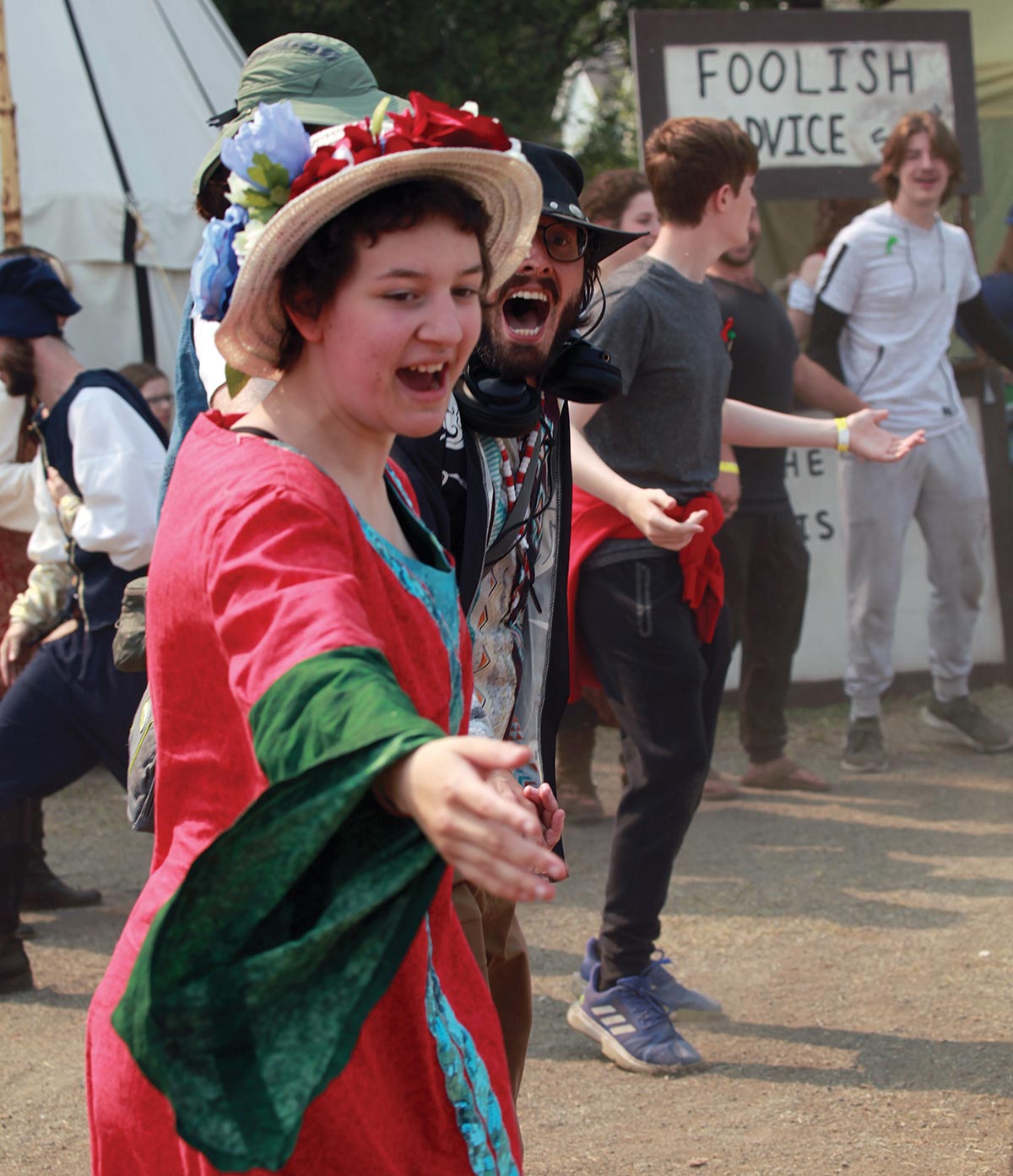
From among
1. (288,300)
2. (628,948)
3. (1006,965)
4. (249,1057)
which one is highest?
(288,300)

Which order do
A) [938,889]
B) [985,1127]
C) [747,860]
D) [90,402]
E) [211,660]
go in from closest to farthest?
[211,660], [985,1127], [90,402], [938,889], [747,860]

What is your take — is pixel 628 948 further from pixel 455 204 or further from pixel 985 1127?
pixel 455 204

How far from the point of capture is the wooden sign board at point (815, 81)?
7125mm

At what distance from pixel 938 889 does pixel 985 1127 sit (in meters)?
1.72

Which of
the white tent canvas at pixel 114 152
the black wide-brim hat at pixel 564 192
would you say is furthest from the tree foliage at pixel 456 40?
the black wide-brim hat at pixel 564 192

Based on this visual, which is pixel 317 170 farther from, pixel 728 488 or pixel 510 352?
pixel 728 488

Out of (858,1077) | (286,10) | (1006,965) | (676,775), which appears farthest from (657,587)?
(286,10)

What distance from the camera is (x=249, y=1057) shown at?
4.54ft

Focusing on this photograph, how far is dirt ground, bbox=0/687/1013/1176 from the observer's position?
340 centimetres

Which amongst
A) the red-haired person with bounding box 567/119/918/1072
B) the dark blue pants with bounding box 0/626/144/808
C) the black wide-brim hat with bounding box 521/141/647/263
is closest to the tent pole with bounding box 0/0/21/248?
the dark blue pants with bounding box 0/626/144/808

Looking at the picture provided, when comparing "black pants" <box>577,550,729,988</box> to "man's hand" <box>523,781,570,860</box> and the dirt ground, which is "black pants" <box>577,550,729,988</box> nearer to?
the dirt ground

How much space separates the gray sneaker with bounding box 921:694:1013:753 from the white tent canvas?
13.6 feet

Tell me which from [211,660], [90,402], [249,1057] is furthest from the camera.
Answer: [90,402]

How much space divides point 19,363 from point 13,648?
86 cm
